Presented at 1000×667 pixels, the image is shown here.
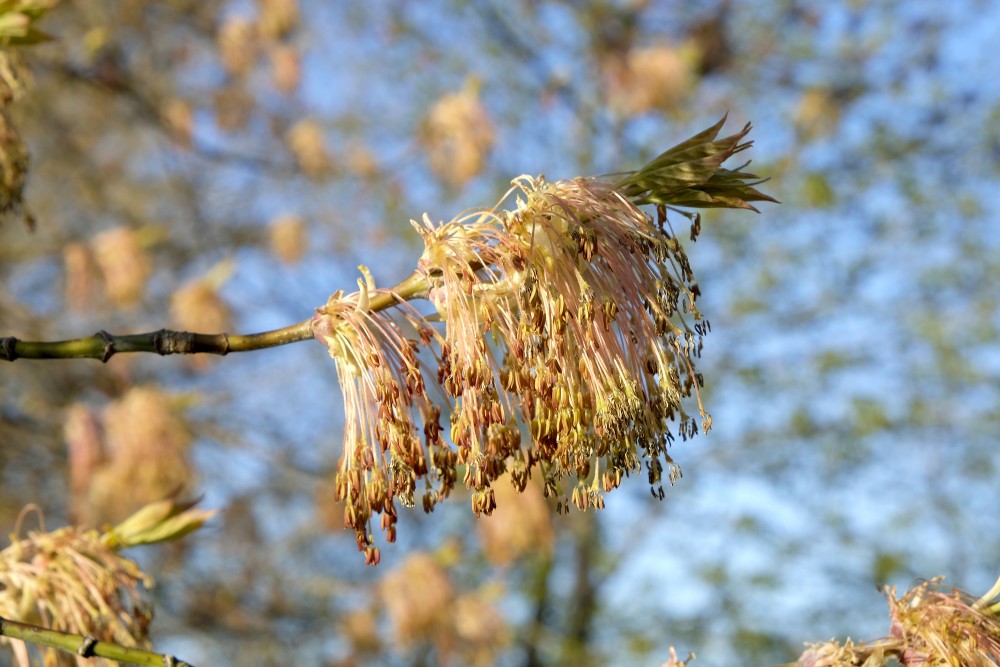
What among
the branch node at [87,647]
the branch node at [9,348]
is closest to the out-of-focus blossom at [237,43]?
the branch node at [9,348]

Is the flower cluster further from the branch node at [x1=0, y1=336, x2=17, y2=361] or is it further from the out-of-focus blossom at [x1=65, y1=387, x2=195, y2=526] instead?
the out-of-focus blossom at [x1=65, y1=387, x2=195, y2=526]

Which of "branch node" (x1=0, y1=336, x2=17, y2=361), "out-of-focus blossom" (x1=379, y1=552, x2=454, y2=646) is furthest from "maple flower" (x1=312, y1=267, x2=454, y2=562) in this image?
"out-of-focus blossom" (x1=379, y1=552, x2=454, y2=646)

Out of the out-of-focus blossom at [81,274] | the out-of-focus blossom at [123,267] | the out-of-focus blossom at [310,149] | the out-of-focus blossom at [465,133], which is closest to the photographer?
the out-of-focus blossom at [123,267]

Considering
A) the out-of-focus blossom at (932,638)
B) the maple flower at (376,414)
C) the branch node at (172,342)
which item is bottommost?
the out-of-focus blossom at (932,638)

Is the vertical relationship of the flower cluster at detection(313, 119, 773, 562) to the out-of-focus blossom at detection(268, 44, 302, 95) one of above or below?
below

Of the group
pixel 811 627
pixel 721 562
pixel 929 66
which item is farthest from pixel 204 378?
pixel 929 66

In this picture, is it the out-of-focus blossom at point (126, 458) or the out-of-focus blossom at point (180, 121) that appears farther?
the out-of-focus blossom at point (180, 121)

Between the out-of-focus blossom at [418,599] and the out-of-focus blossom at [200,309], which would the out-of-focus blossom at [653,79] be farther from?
the out-of-focus blossom at [418,599]
